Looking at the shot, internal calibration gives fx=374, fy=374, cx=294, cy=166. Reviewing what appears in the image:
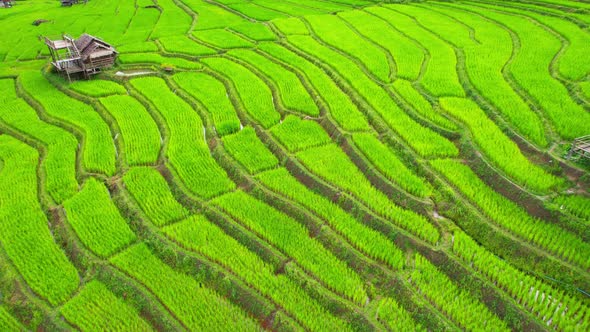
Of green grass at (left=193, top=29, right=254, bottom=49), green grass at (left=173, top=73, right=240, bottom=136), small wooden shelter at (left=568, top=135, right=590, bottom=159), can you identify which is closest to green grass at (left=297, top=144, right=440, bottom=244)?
green grass at (left=173, top=73, right=240, bottom=136)

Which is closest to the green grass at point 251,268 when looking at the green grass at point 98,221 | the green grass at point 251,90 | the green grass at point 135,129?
the green grass at point 98,221

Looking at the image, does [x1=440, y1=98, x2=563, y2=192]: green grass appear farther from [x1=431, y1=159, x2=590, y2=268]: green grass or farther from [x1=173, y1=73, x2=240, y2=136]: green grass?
[x1=173, y1=73, x2=240, y2=136]: green grass

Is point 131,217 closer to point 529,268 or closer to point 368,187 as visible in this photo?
point 368,187

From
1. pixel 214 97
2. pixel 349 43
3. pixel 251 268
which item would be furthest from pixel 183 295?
pixel 349 43

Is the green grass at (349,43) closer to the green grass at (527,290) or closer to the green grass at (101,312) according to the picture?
the green grass at (527,290)

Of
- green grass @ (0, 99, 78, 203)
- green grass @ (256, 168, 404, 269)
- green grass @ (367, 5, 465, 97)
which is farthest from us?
green grass @ (367, 5, 465, 97)

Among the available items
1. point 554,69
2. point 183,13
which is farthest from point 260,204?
point 183,13
